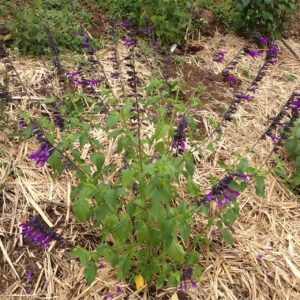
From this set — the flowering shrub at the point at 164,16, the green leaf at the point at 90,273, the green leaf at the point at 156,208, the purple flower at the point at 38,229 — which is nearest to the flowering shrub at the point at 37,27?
the flowering shrub at the point at 164,16

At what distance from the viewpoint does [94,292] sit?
2377 mm

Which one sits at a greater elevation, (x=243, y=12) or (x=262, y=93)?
(x=243, y=12)

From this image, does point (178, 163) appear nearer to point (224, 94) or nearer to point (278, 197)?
point (278, 197)

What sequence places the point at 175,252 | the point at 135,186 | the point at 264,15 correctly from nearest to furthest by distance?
the point at 175,252
the point at 135,186
the point at 264,15

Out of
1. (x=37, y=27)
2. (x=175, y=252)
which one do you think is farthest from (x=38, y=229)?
(x=37, y=27)

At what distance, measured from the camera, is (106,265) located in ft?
8.23

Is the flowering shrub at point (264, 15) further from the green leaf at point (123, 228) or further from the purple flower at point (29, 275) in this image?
the purple flower at point (29, 275)

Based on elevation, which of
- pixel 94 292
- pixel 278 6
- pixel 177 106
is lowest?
pixel 94 292

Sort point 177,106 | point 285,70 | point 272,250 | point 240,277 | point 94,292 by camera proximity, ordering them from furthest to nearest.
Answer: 1. point 285,70
2. point 272,250
3. point 240,277
4. point 94,292
5. point 177,106

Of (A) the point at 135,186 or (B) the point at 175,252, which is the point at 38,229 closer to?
(A) the point at 135,186

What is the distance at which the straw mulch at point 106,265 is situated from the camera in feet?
7.93

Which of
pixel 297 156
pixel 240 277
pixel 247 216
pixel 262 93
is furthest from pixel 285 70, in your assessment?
pixel 240 277

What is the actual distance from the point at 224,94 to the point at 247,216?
175 cm

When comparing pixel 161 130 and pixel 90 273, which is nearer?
pixel 161 130
